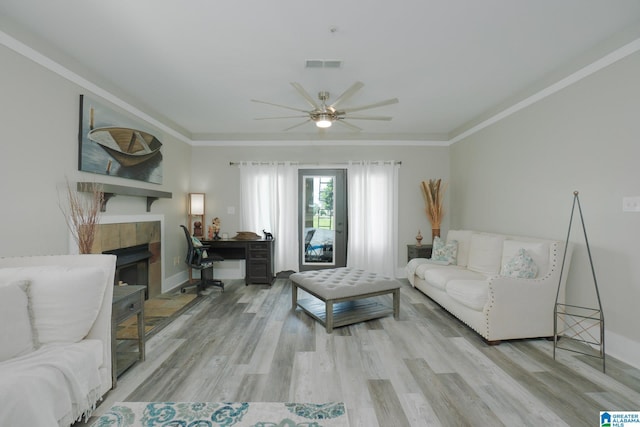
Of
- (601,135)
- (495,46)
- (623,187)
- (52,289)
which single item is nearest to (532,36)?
(495,46)

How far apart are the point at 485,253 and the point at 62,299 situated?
4.09 meters

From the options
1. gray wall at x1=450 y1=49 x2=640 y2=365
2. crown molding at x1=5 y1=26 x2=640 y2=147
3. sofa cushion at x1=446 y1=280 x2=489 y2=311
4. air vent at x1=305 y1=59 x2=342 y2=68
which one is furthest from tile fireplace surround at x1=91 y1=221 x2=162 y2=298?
gray wall at x1=450 y1=49 x2=640 y2=365

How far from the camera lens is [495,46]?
259 centimetres

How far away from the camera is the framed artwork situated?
2906mm

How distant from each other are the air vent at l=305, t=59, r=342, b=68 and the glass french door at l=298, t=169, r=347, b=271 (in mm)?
2680

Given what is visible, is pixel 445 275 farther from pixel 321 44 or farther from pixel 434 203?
pixel 321 44

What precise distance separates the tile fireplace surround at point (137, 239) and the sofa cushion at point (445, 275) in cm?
376

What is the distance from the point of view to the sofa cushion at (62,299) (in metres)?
1.70

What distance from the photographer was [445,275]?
11.7ft

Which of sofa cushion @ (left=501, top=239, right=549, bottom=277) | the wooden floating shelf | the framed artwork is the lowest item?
sofa cushion @ (left=501, top=239, right=549, bottom=277)

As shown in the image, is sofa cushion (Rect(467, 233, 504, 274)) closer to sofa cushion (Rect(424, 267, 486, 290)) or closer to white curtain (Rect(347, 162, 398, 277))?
→ sofa cushion (Rect(424, 267, 486, 290))

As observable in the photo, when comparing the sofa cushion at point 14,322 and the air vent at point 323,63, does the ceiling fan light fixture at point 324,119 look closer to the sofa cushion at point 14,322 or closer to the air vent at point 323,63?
the air vent at point 323,63

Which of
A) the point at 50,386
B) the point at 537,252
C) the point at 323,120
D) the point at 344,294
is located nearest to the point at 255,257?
the point at 344,294

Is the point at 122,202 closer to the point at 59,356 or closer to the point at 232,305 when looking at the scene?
the point at 232,305
